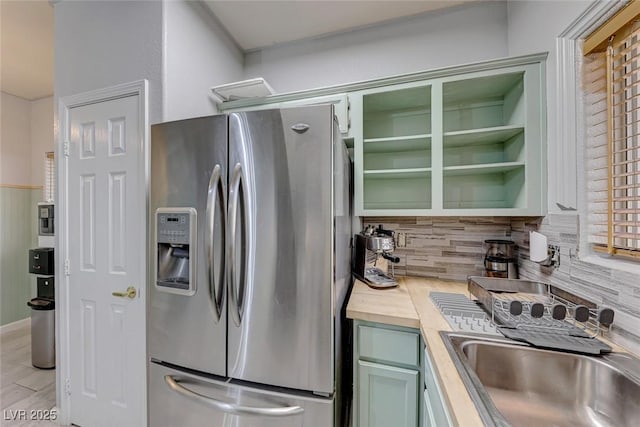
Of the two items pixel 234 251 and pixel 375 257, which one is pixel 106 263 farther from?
pixel 375 257

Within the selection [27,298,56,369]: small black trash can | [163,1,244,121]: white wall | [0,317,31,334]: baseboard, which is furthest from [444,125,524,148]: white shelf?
[0,317,31,334]: baseboard

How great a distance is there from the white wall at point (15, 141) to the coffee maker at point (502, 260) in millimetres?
5177

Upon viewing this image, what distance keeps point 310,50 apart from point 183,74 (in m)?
1.06

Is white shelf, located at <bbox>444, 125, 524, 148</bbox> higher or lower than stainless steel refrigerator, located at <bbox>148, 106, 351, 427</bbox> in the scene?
higher

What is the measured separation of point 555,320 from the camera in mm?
1007

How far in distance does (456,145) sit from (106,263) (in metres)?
2.43

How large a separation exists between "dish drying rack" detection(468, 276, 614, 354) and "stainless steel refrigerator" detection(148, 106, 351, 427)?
68 cm

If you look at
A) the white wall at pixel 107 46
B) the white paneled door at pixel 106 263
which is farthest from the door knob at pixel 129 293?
the white wall at pixel 107 46

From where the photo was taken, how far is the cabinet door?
1093 mm

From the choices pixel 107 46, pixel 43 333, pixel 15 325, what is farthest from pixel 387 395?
pixel 15 325

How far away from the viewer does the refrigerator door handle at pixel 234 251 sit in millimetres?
1078

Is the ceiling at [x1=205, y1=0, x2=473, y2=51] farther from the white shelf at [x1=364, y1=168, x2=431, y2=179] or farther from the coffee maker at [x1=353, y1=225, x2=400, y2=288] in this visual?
the coffee maker at [x1=353, y1=225, x2=400, y2=288]

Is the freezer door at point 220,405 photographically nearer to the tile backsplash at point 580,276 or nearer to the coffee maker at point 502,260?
the tile backsplash at point 580,276

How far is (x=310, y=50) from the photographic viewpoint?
214 cm
